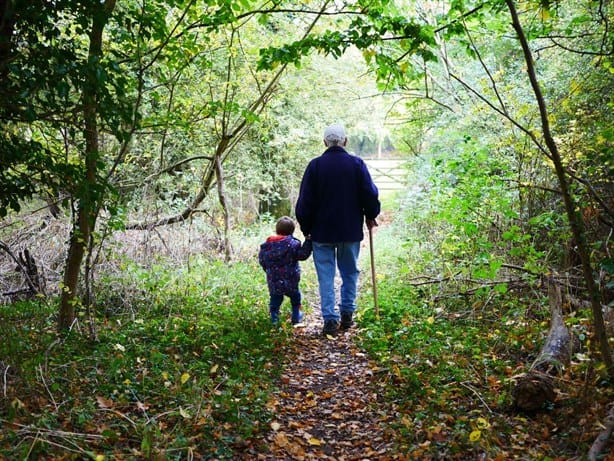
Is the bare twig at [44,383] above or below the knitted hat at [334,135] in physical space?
below

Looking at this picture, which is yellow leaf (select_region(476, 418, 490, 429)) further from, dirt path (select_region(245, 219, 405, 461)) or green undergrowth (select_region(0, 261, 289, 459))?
green undergrowth (select_region(0, 261, 289, 459))

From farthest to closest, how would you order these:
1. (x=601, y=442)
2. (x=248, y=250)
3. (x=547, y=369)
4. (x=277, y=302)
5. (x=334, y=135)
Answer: (x=248, y=250) → (x=277, y=302) → (x=334, y=135) → (x=547, y=369) → (x=601, y=442)

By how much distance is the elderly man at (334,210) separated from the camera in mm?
6375

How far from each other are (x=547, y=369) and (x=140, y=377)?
3.20 metres

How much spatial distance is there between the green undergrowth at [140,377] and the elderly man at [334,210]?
0.84 meters

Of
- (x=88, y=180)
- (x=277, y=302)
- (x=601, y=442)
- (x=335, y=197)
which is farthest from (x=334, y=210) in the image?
(x=601, y=442)

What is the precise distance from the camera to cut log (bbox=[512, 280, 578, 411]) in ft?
12.4

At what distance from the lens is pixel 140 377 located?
177 inches

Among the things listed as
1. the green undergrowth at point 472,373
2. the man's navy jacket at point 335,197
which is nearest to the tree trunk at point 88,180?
the man's navy jacket at point 335,197

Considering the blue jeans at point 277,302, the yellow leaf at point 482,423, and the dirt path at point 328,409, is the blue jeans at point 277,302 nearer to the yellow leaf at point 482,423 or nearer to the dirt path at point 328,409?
the dirt path at point 328,409

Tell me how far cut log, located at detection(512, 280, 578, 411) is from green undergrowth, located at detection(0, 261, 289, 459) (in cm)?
189

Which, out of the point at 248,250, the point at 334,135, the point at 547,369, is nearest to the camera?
the point at 547,369

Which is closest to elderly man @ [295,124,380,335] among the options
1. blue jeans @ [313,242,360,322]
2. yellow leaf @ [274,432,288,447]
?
blue jeans @ [313,242,360,322]

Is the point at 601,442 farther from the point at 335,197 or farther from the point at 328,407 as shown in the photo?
the point at 335,197
